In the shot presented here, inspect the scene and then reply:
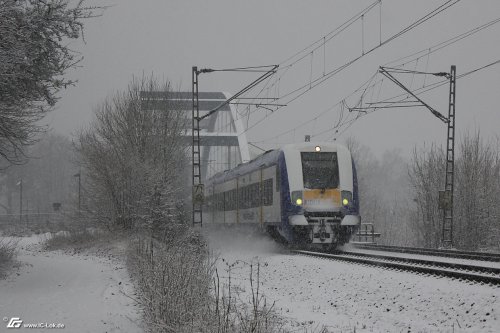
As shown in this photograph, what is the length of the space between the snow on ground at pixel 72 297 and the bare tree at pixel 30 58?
3441 millimetres

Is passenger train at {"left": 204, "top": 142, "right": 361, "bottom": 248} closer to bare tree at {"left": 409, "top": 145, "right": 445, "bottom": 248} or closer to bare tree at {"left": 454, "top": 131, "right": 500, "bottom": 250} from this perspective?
bare tree at {"left": 454, "top": 131, "right": 500, "bottom": 250}

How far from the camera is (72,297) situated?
1150 cm

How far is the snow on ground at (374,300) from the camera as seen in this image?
8375mm

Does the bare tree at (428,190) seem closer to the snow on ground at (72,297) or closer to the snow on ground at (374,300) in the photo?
the snow on ground at (374,300)

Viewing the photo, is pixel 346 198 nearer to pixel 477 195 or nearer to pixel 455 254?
pixel 455 254

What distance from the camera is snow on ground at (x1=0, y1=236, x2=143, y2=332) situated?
9195 millimetres

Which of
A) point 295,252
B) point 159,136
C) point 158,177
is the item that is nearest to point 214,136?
point 159,136

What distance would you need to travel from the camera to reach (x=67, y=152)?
100000 mm

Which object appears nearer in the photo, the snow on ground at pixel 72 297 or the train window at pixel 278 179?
the snow on ground at pixel 72 297

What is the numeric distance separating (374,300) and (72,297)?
5.57 metres

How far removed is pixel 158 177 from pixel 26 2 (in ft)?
38.8

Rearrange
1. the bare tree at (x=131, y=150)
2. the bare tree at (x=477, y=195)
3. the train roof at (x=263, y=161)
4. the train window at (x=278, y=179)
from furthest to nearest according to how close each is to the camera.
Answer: the bare tree at (x=131, y=150) < the bare tree at (x=477, y=195) < the train roof at (x=263, y=161) < the train window at (x=278, y=179)

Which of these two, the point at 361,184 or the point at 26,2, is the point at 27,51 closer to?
the point at 26,2

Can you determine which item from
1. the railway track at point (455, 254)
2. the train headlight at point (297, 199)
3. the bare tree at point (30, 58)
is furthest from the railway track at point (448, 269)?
the bare tree at point (30, 58)
